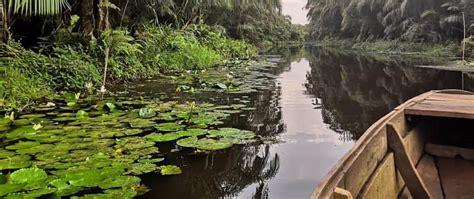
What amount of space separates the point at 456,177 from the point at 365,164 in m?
1.26

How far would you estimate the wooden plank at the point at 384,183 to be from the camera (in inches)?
82.1

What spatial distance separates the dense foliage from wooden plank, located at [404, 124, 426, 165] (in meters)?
16.3

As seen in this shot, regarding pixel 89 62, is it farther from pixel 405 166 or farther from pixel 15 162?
pixel 405 166

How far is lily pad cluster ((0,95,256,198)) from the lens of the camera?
2.59 meters

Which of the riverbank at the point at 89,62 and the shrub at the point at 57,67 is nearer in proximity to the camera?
the riverbank at the point at 89,62

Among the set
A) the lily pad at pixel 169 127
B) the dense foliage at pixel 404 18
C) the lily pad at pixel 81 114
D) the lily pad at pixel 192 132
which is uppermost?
the dense foliage at pixel 404 18

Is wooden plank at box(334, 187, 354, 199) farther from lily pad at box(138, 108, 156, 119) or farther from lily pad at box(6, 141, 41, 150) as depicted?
lily pad at box(138, 108, 156, 119)

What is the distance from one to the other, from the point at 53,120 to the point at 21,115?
480mm

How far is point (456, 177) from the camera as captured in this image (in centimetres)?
295

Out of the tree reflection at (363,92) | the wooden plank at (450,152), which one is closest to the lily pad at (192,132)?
the tree reflection at (363,92)

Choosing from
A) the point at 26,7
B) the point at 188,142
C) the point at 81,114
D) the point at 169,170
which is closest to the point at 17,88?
the point at 26,7

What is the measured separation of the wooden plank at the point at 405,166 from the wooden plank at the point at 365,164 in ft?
0.17

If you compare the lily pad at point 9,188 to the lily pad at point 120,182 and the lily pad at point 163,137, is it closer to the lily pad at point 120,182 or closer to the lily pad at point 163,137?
the lily pad at point 120,182

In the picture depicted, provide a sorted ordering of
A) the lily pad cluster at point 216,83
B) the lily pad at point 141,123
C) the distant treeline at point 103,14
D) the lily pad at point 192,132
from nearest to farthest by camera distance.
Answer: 1. the lily pad at point 192,132
2. the lily pad at point 141,123
3. the distant treeline at point 103,14
4. the lily pad cluster at point 216,83
